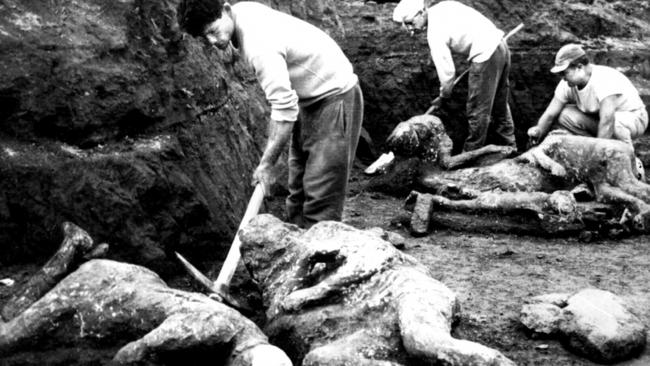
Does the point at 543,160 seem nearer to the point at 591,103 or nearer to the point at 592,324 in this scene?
the point at 591,103

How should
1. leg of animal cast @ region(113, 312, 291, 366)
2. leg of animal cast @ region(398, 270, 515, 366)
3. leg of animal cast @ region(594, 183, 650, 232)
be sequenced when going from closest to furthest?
1. leg of animal cast @ region(398, 270, 515, 366)
2. leg of animal cast @ region(113, 312, 291, 366)
3. leg of animal cast @ region(594, 183, 650, 232)

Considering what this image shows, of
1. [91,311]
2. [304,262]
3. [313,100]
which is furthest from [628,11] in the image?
[91,311]

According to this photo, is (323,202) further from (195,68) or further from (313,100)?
(195,68)

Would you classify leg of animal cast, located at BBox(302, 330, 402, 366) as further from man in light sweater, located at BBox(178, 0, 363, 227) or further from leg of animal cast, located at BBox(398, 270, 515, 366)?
man in light sweater, located at BBox(178, 0, 363, 227)

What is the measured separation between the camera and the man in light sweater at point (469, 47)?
9125mm

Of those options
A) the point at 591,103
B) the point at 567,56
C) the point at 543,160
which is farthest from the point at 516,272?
the point at 591,103

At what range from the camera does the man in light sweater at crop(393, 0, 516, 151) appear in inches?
359

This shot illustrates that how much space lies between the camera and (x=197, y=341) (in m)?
4.30

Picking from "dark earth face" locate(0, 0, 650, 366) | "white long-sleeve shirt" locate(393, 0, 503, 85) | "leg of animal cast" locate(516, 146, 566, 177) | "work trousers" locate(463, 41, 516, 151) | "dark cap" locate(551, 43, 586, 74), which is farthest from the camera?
"work trousers" locate(463, 41, 516, 151)

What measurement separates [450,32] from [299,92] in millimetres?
3791

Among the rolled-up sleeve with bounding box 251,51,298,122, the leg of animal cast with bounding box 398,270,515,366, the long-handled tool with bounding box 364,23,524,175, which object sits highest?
the rolled-up sleeve with bounding box 251,51,298,122

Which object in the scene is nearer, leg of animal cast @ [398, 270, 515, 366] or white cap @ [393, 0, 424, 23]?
leg of animal cast @ [398, 270, 515, 366]

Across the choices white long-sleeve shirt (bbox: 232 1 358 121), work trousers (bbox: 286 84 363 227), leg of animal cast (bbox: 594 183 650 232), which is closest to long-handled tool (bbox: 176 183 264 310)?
white long-sleeve shirt (bbox: 232 1 358 121)

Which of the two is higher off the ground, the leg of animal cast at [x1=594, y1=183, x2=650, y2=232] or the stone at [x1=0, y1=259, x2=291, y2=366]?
the stone at [x1=0, y1=259, x2=291, y2=366]
